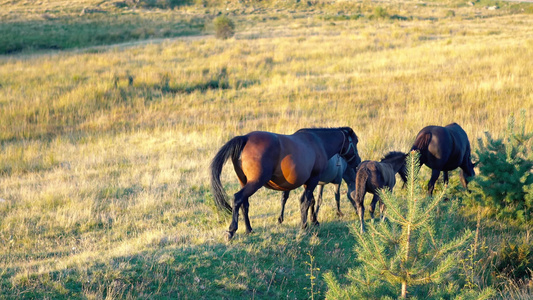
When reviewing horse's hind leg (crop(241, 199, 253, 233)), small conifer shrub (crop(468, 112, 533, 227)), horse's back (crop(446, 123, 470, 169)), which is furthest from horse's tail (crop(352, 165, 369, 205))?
small conifer shrub (crop(468, 112, 533, 227))

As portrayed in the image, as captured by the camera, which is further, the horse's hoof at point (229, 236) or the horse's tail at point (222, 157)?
the horse's hoof at point (229, 236)

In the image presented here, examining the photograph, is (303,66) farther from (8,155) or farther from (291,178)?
(291,178)

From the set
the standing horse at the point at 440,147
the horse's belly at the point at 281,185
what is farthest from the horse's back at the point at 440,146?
the horse's belly at the point at 281,185

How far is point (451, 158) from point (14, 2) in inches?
3223

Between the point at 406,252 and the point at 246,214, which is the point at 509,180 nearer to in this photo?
the point at 246,214

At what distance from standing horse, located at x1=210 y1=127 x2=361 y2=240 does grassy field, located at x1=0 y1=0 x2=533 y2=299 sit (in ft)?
2.14

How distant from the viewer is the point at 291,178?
246 inches

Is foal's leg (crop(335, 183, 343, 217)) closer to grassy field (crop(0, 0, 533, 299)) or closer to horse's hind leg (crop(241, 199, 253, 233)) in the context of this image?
grassy field (crop(0, 0, 533, 299))

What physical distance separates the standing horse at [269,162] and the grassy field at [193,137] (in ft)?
2.14

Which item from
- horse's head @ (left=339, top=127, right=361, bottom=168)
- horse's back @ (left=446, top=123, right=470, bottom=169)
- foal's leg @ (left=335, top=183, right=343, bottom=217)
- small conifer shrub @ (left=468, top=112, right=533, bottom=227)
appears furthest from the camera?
horse's back @ (left=446, top=123, right=470, bottom=169)

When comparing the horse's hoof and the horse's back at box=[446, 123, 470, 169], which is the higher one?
the horse's back at box=[446, 123, 470, 169]

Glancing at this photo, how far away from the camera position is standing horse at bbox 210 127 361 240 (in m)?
6.02

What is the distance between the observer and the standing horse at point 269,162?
19.7 feet

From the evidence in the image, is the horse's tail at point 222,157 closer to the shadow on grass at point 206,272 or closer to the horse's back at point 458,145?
the shadow on grass at point 206,272
